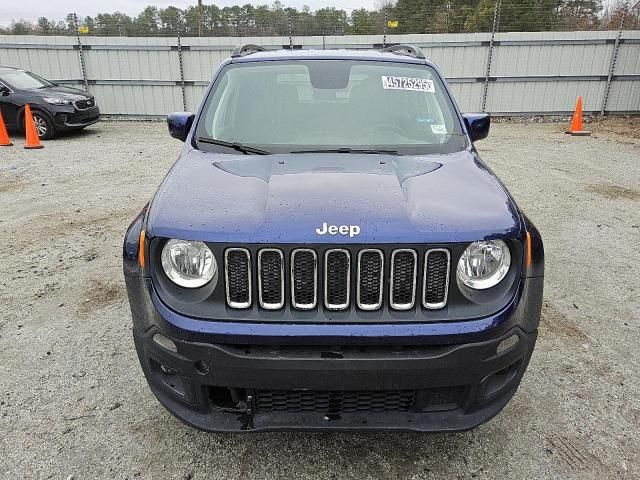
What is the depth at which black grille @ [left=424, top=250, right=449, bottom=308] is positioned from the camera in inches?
78.2

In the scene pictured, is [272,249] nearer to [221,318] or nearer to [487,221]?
[221,318]

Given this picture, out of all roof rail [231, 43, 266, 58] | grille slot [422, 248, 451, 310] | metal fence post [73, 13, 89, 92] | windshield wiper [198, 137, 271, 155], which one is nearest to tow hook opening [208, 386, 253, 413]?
grille slot [422, 248, 451, 310]

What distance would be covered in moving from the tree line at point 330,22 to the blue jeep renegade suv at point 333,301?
46.9ft

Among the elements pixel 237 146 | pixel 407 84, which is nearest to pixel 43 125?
pixel 237 146

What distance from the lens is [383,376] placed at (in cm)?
196

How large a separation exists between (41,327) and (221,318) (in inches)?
90.4

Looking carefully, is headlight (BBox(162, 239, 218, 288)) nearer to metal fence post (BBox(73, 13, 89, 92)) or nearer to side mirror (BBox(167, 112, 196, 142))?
side mirror (BBox(167, 112, 196, 142))

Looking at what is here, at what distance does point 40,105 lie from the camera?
11445 millimetres

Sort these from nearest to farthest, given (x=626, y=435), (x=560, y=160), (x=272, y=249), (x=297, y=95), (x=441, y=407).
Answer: (x=272, y=249)
(x=441, y=407)
(x=626, y=435)
(x=297, y=95)
(x=560, y=160)

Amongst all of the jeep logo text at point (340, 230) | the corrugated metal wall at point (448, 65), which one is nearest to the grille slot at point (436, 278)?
the jeep logo text at point (340, 230)

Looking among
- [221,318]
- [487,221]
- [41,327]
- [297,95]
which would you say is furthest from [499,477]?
[41,327]

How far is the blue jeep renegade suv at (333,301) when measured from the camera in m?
1.95

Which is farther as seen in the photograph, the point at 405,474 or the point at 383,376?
the point at 405,474

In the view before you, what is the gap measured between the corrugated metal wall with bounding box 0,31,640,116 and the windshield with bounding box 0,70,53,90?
9.76 feet
